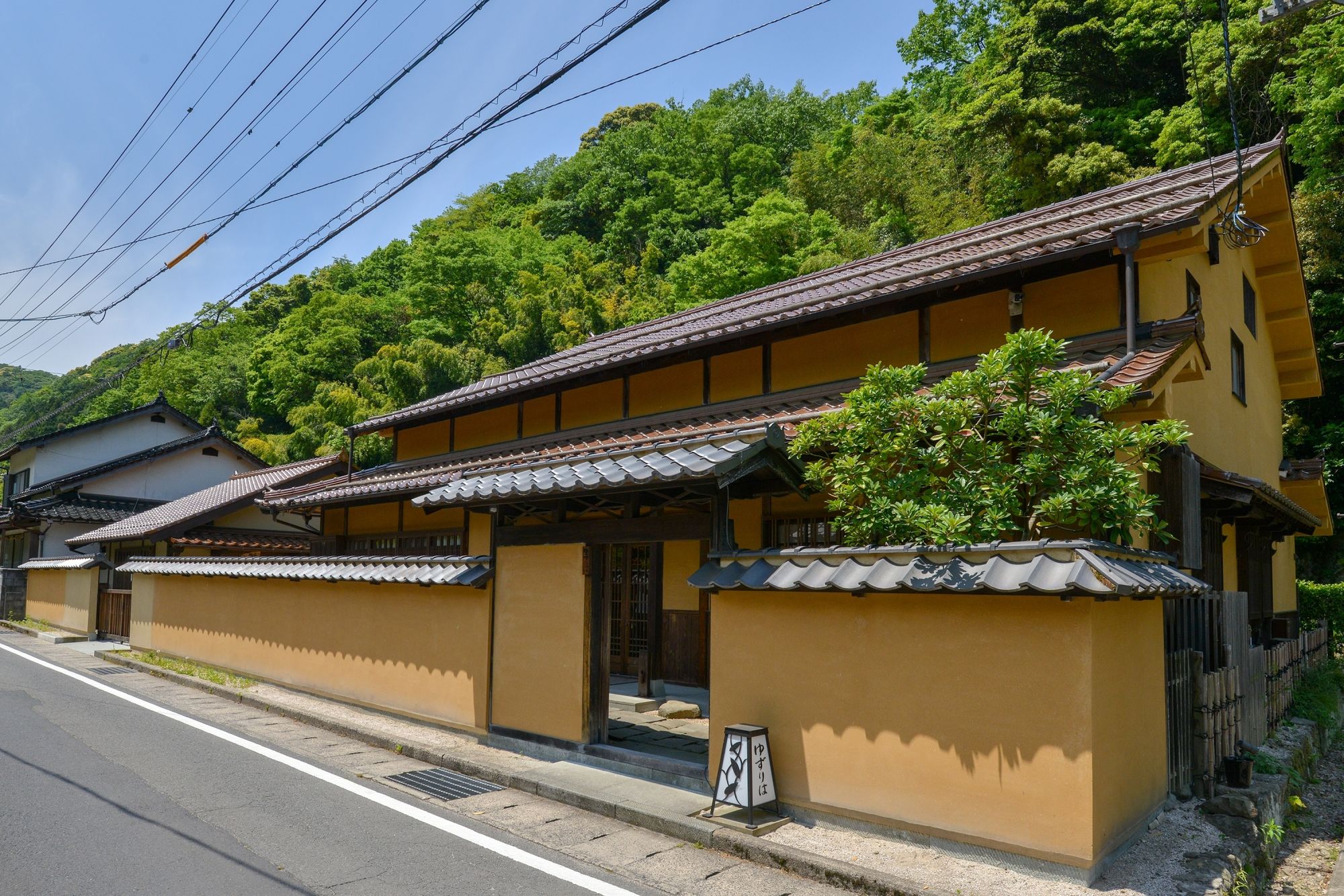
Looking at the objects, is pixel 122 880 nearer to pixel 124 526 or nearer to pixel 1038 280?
pixel 1038 280

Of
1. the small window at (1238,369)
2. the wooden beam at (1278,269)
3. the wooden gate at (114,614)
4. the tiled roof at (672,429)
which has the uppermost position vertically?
the wooden beam at (1278,269)

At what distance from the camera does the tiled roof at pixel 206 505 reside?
816 inches

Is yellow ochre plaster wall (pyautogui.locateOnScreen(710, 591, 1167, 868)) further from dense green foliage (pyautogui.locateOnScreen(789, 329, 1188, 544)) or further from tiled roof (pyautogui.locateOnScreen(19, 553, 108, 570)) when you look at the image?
tiled roof (pyautogui.locateOnScreen(19, 553, 108, 570))

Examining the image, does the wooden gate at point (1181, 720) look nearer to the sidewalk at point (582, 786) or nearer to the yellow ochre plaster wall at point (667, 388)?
the sidewalk at point (582, 786)

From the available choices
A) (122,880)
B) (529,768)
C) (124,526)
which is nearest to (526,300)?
(124,526)

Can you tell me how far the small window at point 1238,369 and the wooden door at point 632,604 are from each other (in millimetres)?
9183

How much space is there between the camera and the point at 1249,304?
13.2 meters

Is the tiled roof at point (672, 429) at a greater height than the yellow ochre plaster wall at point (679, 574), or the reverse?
the tiled roof at point (672, 429)

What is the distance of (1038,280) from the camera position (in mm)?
9203

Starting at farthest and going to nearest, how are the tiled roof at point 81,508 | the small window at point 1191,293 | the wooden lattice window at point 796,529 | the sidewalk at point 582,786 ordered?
1. the tiled roof at point 81,508
2. the small window at point 1191,293
3. the wooden lattice window at point 796,529
4. the sidewalk at point 582,786

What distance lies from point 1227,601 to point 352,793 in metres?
9.40

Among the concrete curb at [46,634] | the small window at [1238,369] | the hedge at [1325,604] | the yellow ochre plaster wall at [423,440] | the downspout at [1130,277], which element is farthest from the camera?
the concrete curb at [46,634]

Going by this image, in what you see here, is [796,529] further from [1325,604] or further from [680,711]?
[1325,604]

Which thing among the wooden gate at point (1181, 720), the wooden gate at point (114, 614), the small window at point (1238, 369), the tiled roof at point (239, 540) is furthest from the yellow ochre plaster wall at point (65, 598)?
the small window at point (1238, 369)
